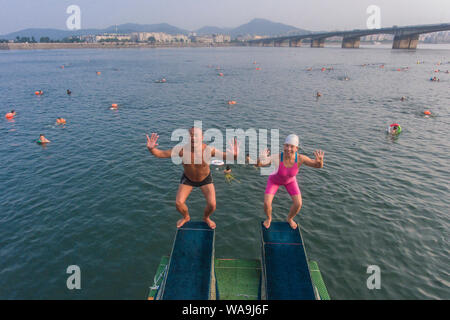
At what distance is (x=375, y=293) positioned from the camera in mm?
10289

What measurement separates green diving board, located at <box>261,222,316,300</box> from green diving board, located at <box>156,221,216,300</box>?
1.84 metres

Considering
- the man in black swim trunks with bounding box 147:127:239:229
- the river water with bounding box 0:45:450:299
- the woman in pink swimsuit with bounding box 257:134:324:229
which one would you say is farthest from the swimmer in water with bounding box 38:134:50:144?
the woman in pink swimsuit with bounding box 257:134:324:229

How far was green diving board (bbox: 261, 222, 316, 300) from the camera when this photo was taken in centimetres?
718

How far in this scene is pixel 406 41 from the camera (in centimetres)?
18000

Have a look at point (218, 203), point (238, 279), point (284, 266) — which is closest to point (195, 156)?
point (284, 266)

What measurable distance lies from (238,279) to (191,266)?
9.92 feet

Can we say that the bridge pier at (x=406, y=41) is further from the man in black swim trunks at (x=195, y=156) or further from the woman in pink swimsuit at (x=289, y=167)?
the man in black swim trunks at (x=195, y=156)

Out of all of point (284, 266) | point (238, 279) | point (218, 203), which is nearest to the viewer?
point (284, 266)

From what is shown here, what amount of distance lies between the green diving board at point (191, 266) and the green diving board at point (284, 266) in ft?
6.03

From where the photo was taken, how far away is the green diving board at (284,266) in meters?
7.18

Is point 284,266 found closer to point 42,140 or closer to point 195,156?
point 195,156

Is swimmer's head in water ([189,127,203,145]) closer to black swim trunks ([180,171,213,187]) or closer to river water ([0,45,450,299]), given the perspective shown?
black swim trunks ([180,171,213,187])

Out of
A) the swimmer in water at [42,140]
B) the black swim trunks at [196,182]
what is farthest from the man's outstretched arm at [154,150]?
the swimmer in water at [42,140]

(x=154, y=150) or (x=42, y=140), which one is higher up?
(x=154, y=150)
